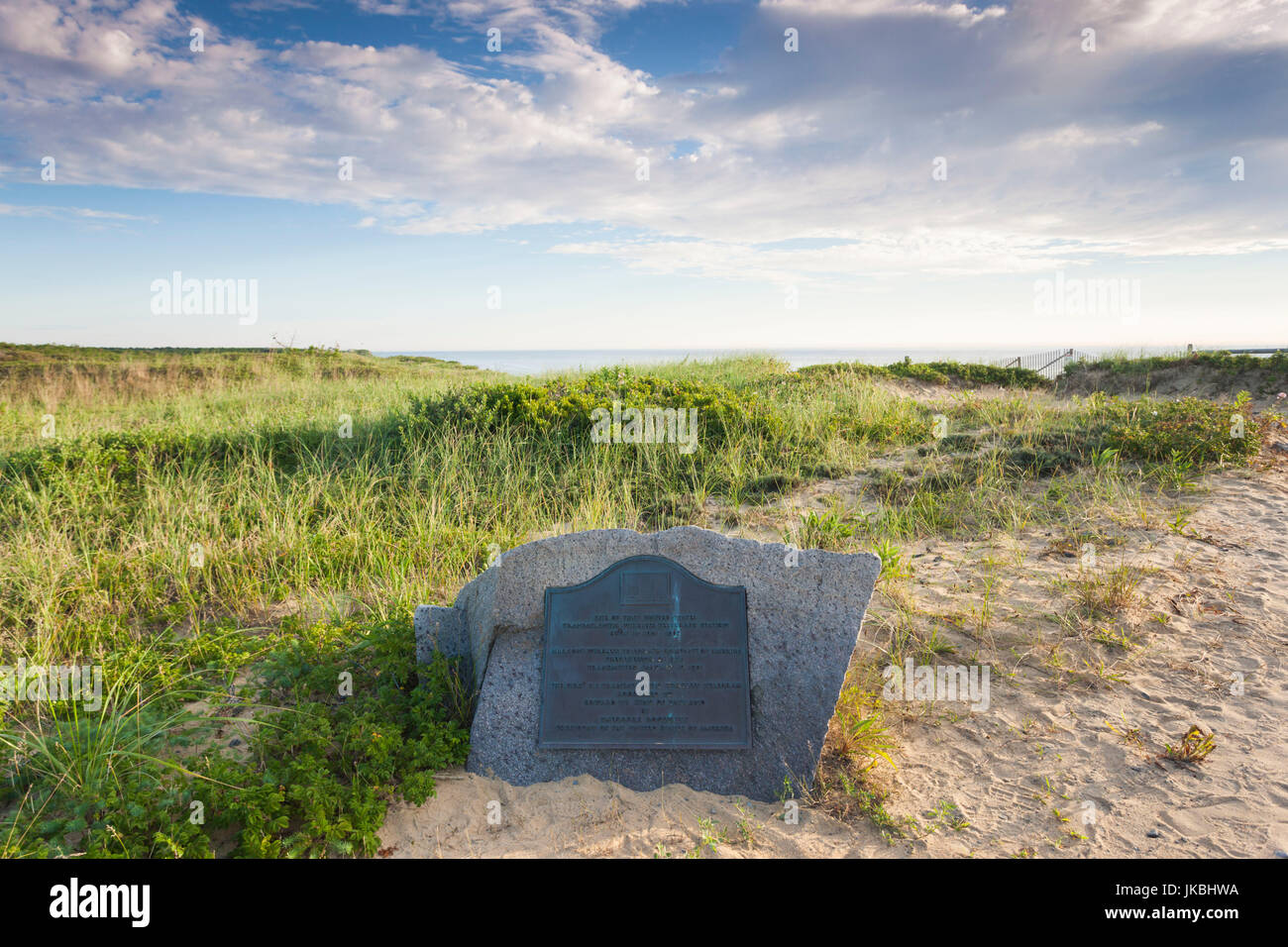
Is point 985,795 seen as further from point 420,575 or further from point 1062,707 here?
point 420,575

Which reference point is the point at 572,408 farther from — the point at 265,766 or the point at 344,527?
the point at 265,766

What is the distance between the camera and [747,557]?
148 inches

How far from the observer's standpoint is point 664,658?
11.9 feet

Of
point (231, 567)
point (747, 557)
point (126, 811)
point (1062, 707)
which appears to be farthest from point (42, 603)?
point (1062, 707)

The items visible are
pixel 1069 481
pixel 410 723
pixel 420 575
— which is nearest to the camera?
pixel 410 723

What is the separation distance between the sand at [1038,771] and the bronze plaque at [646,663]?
27 centimetres

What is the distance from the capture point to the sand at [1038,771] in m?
3.04

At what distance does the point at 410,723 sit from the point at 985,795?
9.21ft

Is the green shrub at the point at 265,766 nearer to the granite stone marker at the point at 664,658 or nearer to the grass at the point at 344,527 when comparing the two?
the grass at the point at 344,527

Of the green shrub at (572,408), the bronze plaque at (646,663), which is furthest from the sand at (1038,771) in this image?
the green shrub at (572,408)

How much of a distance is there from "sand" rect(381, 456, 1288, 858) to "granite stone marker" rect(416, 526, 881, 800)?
17 cm

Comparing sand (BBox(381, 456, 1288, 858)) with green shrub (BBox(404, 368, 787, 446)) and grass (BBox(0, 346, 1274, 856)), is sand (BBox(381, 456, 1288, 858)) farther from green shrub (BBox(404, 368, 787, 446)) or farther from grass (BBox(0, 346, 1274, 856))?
green shrub (BBox(404, 368, 787, 446))

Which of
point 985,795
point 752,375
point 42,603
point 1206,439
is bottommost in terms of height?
point 985,795

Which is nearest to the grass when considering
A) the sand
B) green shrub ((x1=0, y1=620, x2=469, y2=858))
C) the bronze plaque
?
green shrub ((x1=0, y1=620, x2=469, y2=858))
